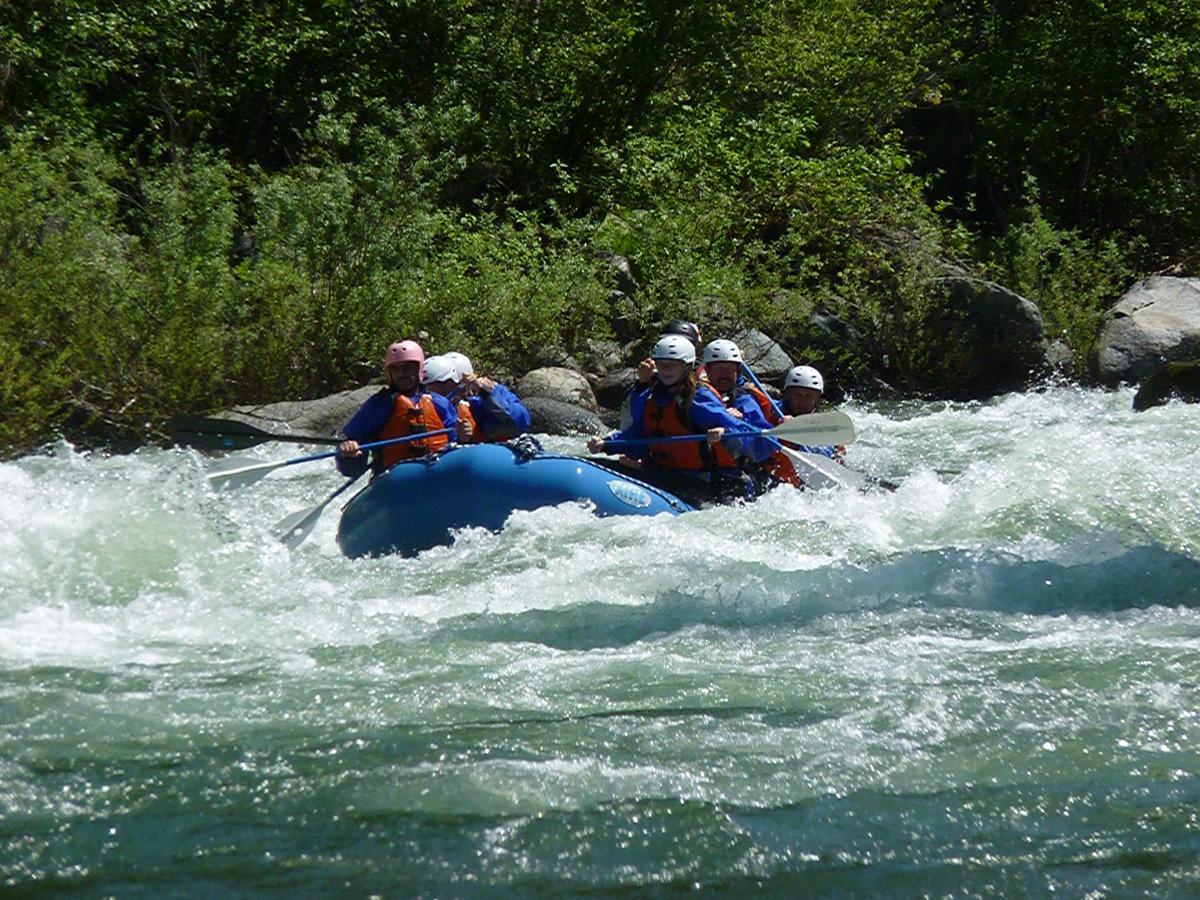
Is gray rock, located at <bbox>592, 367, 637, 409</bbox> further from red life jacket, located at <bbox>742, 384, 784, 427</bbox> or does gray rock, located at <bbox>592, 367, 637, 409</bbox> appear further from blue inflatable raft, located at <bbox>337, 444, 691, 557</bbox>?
blue inflatable raft, located at <bbox>337, 444, 691, 557</bbox>

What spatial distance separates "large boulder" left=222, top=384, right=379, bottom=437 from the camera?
10.2 meters

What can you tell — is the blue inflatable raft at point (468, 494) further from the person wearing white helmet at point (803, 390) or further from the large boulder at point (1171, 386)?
the large boulder at point (1171, 386)

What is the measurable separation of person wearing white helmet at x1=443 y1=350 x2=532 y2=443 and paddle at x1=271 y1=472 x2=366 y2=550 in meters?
0.69

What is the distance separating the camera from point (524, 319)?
486 inches

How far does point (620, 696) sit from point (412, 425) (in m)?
3.18

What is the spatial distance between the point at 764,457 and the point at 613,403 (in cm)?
512

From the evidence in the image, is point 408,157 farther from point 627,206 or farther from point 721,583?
point 721,583

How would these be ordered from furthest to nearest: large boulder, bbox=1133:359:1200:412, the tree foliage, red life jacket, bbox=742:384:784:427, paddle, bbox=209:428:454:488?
1. large boulder, bbox=1133:359:1200:412
2. the tree foliage
3. red life jacket, bbox=742:384:784:427
4. paddle, bbox=209:428:454:488

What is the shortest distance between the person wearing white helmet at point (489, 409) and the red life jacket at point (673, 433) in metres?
0.67

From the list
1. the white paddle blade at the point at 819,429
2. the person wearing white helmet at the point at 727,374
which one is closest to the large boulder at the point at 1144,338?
the person wearing white helmet at the point at 727,374

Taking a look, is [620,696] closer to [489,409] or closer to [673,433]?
[673,433]

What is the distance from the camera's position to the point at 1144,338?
13.2 meters

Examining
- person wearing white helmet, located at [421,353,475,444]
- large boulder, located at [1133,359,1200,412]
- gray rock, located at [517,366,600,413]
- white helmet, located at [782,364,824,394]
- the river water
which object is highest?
person wearing white helmet, located at [421,353,475,444]

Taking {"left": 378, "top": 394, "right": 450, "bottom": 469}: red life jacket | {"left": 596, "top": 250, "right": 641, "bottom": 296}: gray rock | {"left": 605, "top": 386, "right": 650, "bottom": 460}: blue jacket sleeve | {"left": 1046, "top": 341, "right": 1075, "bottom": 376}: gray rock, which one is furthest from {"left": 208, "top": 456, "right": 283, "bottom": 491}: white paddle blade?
{"left": 1046, "top": 341, "right": 1075, "bottom": 376}: gray rock
